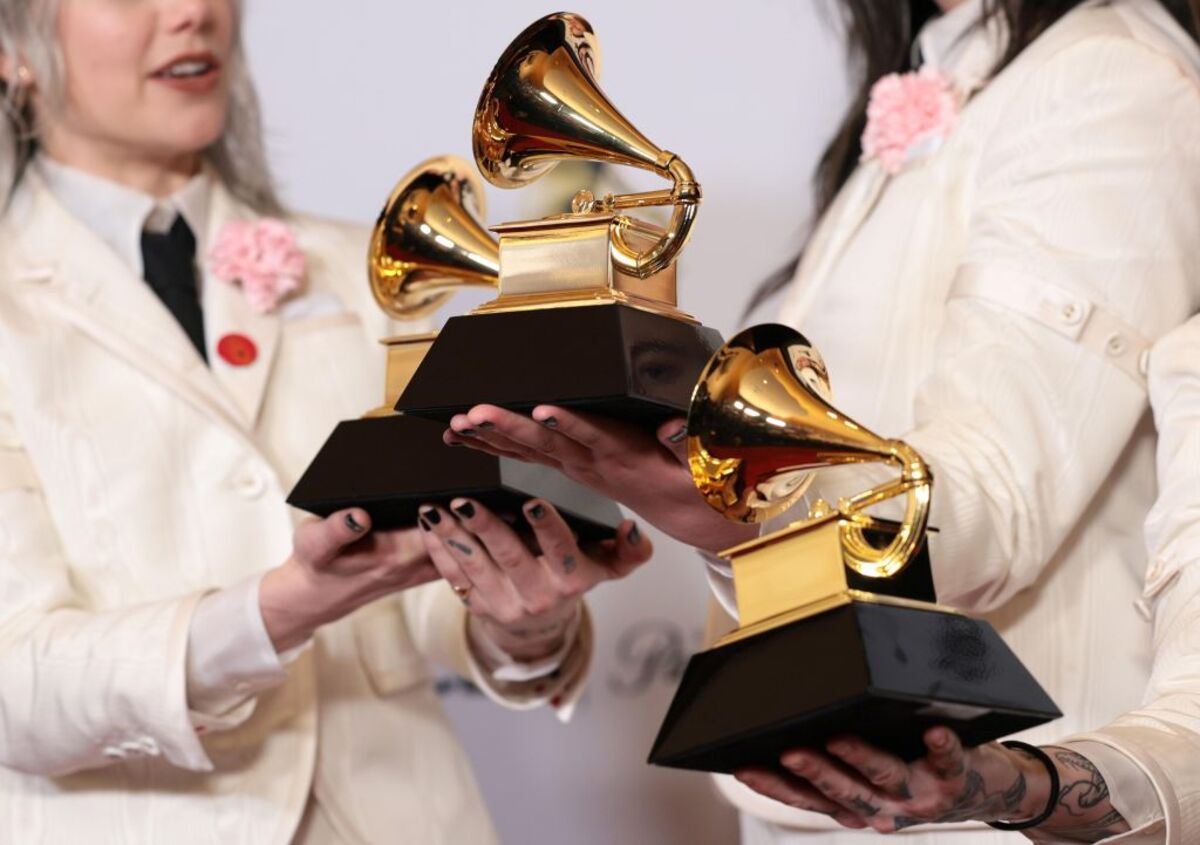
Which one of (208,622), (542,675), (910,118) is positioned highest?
(910,118)

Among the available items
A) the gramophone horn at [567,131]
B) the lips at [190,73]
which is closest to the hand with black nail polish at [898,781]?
the gramophone horn at [567,131]

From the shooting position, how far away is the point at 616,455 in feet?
3.76

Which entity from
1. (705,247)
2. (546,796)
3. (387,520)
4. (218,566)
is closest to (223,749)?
(218,566)

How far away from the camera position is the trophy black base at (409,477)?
131 cm

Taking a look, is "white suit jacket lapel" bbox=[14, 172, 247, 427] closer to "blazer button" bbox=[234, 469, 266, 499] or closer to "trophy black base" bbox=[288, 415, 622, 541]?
"blazer button" bbox=[234, 469, 266, 499]

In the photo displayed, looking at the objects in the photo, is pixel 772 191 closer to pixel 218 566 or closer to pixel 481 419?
pixel 218 566

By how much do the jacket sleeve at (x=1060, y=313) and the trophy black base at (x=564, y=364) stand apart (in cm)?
23

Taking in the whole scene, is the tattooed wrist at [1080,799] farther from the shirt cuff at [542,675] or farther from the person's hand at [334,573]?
the shirt cuff at [542,675]

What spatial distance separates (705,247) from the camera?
2088 millimetres

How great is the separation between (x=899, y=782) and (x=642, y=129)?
1.23 m

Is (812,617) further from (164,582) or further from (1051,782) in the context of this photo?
(164,582)

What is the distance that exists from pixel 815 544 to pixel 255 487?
80 cm

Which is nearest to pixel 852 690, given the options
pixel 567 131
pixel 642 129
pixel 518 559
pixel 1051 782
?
pixel 1051 782

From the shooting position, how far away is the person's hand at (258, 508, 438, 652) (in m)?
Result: 1.41
